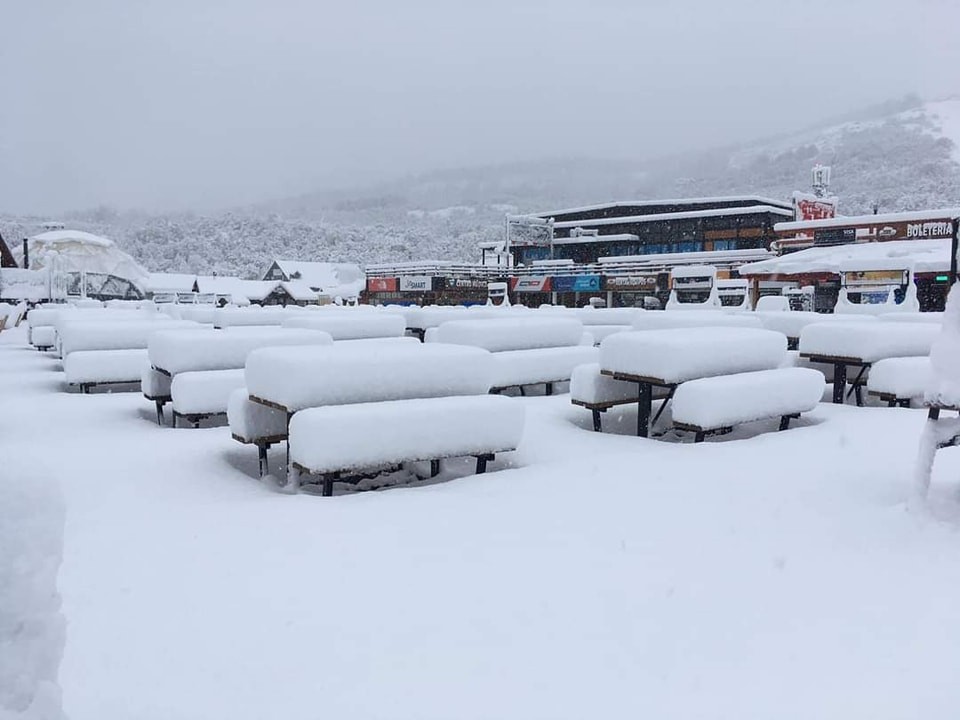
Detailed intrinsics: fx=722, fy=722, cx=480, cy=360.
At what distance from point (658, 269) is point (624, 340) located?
40.9 metres

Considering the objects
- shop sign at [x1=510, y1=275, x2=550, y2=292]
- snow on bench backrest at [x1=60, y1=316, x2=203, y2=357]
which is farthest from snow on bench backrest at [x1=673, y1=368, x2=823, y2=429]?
shop sign at [x1=510, y1=275, x2=550, y2=292]

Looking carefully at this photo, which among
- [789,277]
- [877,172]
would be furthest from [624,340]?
[877,172]

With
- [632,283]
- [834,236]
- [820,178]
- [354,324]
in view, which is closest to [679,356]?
[354,324]

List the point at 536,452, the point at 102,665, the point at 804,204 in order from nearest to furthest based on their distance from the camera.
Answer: the point at 102,665 < the point at 536,452 < the point at 804,204

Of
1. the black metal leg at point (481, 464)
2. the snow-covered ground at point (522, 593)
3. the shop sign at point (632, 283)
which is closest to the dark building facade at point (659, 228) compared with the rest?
the shop sign at point (632, 283)

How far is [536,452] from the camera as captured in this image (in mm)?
8281

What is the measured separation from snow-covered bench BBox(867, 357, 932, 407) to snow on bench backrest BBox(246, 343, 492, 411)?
21.5ft

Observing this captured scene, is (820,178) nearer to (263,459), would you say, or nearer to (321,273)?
(321,273)

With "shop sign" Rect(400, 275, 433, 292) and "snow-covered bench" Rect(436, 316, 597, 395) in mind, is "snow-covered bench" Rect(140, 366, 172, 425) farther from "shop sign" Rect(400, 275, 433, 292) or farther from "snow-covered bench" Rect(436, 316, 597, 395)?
"shop sign" Rect(400, 275, 433, 292)

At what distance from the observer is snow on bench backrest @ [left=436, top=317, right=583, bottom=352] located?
1288 cm

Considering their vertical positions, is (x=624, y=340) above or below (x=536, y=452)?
above

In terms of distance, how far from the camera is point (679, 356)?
860cm

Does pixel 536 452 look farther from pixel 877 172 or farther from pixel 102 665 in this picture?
pixel 877 172

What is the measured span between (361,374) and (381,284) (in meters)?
49.0
